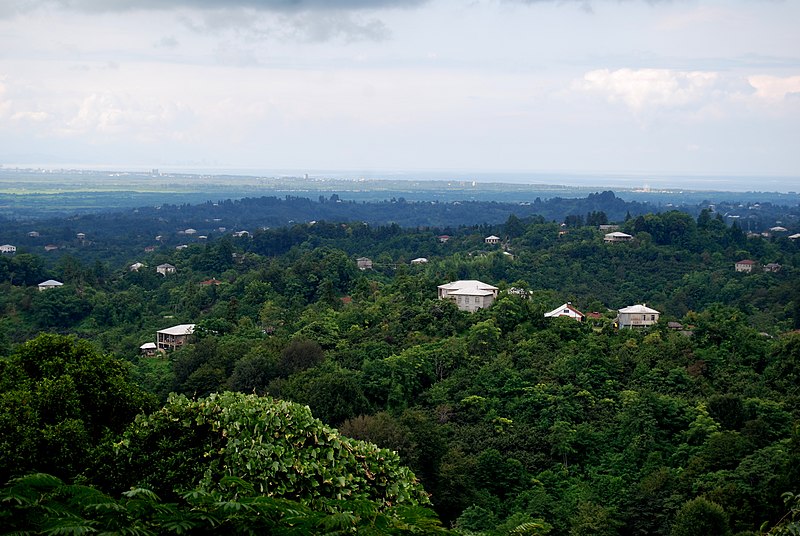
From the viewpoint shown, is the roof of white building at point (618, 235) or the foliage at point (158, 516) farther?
the roof of white building at point (618, 235)

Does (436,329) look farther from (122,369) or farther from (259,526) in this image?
(259,526)

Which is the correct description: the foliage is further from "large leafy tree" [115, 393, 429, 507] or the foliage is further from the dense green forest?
"large leafy tree" [115, 393, 429, 507]

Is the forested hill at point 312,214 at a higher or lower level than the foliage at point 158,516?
lower

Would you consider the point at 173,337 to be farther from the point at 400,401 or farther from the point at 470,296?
the point at 400,401

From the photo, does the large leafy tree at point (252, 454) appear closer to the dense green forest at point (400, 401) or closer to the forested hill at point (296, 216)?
the dense green forest at point (400, 401)

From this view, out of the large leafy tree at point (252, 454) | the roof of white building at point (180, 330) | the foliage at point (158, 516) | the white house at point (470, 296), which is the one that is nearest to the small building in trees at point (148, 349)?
the roof of white building at point (180, 330)

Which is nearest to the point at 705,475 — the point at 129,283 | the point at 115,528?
the point at 115,528

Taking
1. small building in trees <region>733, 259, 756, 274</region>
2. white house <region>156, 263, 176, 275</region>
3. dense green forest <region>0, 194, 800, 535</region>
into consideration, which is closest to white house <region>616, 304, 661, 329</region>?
dense green forest <region>0, 194, 800, 535</region>
